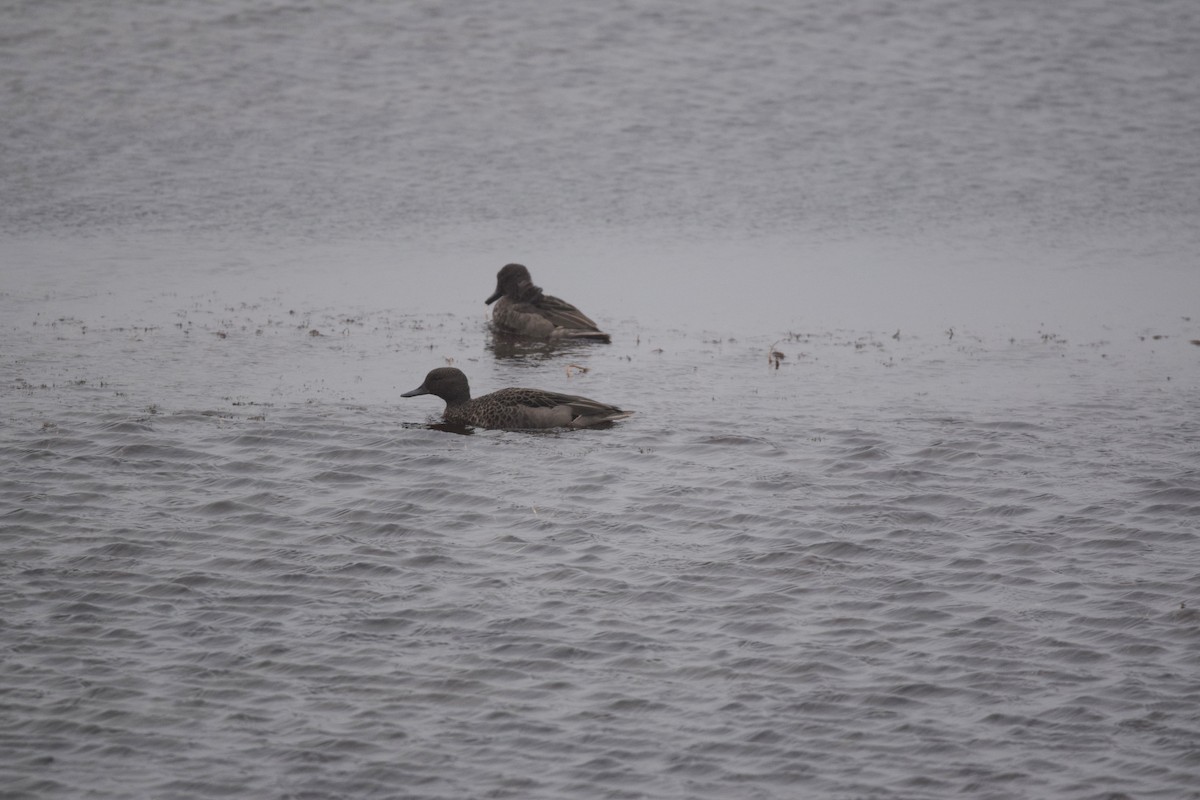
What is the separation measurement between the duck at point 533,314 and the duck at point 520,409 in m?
3.30

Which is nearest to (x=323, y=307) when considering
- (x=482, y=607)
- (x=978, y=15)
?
(x=482, y=607)

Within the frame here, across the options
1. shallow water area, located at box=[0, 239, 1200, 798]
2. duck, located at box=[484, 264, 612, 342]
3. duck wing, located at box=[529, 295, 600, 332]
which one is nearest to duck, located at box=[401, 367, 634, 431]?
shallow water area, located at box=[0, 239, 1200, 798]

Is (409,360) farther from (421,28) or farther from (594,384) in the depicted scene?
(421,28)

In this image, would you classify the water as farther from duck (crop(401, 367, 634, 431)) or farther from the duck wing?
the duck wing

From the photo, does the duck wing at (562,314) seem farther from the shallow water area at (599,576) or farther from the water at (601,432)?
the shallow water area at (599,576)

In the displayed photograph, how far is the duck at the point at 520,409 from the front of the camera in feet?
43.2

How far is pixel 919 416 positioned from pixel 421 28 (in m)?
19.0

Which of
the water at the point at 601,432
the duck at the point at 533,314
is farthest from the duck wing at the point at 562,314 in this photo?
the water at the point at 601,432

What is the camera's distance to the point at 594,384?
48.3 ft

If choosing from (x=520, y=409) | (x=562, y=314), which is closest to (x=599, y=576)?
(x=520, y=409)

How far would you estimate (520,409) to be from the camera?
13.2 metres

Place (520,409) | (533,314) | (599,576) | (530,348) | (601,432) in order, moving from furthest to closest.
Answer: (533,314) < (530,348) < (520,409) < (601,432) < (599,576)

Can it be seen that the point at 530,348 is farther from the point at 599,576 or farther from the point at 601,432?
the point at 599,576

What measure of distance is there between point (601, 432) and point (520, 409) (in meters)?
0.80
